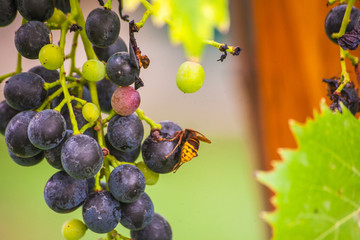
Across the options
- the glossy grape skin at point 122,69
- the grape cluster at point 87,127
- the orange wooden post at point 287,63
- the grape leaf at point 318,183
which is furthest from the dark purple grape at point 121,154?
the orange wooden post at point 287,63

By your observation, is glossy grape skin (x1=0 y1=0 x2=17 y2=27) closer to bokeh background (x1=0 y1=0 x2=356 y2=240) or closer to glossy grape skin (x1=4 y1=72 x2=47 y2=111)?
glossy grape skin (x1=4 y1=72 x2=47 y2=111)

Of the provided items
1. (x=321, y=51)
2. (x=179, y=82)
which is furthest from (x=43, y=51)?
(x=321, y=51)

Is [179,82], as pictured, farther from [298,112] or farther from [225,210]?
[225,210]

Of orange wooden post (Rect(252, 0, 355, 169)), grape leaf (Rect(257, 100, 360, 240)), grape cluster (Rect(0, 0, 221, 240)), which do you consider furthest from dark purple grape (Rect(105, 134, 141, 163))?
orange wooden post (Rect(252, 0, 355, 169))

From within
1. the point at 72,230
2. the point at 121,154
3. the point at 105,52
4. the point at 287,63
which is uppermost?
the point at 287,63

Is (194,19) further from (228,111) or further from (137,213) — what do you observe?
(228,111)

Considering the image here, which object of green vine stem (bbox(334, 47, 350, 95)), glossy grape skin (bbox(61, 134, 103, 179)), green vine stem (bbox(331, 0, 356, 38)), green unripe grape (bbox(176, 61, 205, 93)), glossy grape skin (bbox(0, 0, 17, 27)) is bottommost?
glossy grape skin (bbox(61, 134, 103, 179))

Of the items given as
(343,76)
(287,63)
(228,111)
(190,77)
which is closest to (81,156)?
(190,77)
